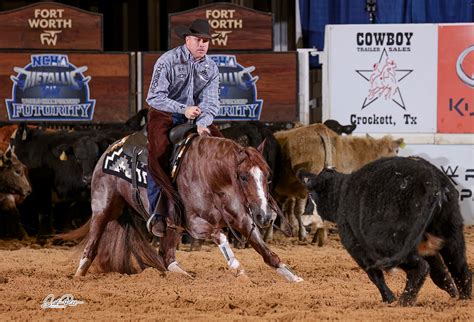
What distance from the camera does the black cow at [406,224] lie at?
18.8 ft

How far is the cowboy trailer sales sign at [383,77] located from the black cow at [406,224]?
6.40 meters

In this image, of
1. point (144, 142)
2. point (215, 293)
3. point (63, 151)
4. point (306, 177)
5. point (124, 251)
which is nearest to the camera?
point (306, 177)

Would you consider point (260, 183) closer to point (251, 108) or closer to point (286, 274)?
point (286, 274)

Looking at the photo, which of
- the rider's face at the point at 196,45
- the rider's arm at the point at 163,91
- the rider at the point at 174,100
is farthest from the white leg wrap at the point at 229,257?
the rider's face at the point at 196,45

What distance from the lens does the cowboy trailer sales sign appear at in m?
12.6

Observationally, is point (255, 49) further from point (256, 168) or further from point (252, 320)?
point (252, 320)

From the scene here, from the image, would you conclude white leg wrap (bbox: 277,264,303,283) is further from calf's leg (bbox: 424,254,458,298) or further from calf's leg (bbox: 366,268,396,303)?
calf's leg (bbox: 424,254,458,298)

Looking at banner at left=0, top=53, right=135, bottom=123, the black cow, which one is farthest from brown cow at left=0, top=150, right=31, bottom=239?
the black cow

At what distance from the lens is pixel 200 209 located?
→ 24.9ft

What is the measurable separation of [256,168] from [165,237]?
1.56 metres

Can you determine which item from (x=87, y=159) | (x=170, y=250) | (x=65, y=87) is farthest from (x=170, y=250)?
(x=65, y=87)

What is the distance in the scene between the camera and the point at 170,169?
7.72 metres

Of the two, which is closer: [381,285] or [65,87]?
[381,285]

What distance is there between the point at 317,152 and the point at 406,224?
230 inches
